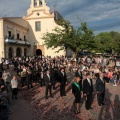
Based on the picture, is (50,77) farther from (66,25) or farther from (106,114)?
(66,25)

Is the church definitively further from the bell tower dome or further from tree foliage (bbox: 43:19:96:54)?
tree foliage (bbox: 43:19:96:54)

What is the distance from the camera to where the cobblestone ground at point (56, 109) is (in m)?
9.36

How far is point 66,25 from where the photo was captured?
35.8 m

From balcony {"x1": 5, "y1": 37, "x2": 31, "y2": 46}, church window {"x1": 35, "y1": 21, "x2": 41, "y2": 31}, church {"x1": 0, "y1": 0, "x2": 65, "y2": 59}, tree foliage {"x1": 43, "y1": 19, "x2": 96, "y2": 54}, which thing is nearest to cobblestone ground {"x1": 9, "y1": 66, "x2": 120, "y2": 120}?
tree foliage {"x1": 43, "y1": 19, "x2": 96, "y2": 54}

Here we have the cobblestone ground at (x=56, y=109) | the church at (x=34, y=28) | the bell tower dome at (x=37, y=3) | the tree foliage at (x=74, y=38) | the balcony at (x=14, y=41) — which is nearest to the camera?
the cobblestone ground at (x=56, y=109)

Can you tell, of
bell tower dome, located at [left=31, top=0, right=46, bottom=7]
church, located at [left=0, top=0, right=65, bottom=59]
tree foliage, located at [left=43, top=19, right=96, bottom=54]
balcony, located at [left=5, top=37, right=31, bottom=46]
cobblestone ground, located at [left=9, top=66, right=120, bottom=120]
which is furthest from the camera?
bell tower dome, located at [left=31, top=0, right=46, bottom=7]

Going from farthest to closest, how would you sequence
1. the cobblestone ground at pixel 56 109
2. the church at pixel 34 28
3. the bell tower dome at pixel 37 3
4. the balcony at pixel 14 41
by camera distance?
the bell tower dome at pixel 37 3
the church at pixel 34 28
the balcony at pixel 14 41
the cobblestone ground at pixel 56 109

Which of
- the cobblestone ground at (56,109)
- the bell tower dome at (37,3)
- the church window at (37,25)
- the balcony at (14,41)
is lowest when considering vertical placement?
the cobblestone ground at (56,109)

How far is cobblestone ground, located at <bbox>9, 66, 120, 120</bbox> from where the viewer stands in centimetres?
936

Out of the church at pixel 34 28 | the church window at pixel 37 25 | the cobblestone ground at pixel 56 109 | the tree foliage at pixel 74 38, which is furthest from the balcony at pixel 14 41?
the cobblestone ground at pixel 56 109

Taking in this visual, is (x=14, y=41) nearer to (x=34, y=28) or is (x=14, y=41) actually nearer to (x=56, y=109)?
(x=34, y=28)

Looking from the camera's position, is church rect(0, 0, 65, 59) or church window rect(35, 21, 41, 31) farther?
church window rect(35, 21, 41, 31)

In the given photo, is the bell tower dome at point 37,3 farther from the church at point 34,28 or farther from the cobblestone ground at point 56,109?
the cobblestone ground at point 56,109

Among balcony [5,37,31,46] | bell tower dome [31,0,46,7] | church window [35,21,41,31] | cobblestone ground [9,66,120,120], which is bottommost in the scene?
cobblestone ground [9,66,120,120]
